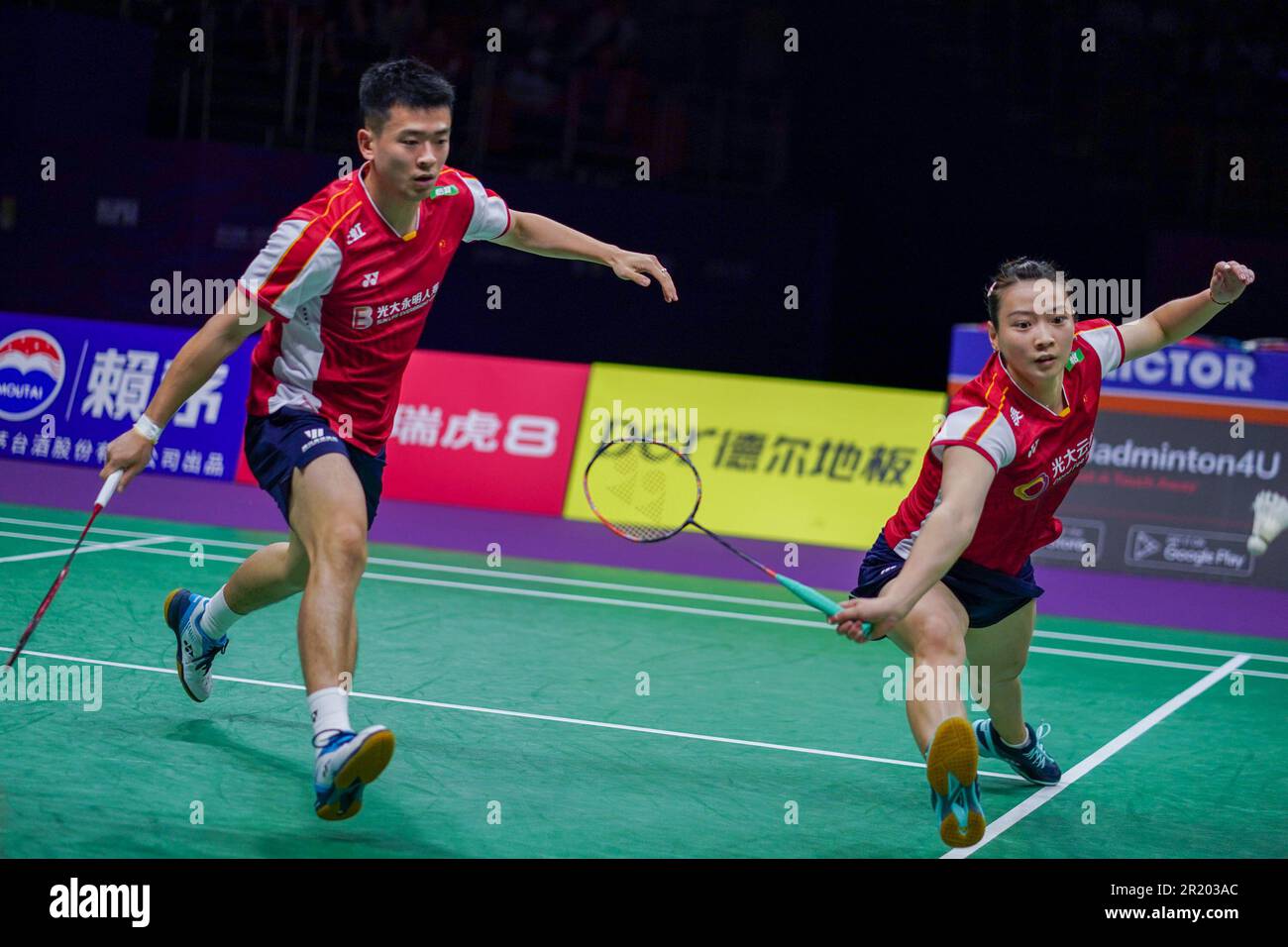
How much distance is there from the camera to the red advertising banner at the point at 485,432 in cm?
1005

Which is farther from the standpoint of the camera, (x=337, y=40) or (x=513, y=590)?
(x=337, y=40)

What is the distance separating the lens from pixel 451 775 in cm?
458

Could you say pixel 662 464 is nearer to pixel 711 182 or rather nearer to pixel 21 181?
pixel 711 182

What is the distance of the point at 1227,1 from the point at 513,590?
324 inches

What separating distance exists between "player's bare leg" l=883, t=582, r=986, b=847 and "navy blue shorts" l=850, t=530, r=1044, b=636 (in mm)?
62

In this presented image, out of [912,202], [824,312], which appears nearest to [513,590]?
[824,312]

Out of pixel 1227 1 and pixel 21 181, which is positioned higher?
pixel 1227 1

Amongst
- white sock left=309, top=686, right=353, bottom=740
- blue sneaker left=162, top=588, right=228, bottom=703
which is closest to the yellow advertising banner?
blue sneaker left=162, top=588, right=228, bottom=703

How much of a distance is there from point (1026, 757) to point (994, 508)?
924mm

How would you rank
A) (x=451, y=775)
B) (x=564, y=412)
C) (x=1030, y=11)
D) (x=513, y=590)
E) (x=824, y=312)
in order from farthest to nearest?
1. (x=1030, y=11)
2. (x=824, y=312)
3. (x=564, y=412)
4. (x=513, y=590)
5. (x=451, y=775)

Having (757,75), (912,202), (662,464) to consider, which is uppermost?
(757,75)

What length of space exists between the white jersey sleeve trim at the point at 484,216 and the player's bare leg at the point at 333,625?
947mm

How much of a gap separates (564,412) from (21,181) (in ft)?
19.3
